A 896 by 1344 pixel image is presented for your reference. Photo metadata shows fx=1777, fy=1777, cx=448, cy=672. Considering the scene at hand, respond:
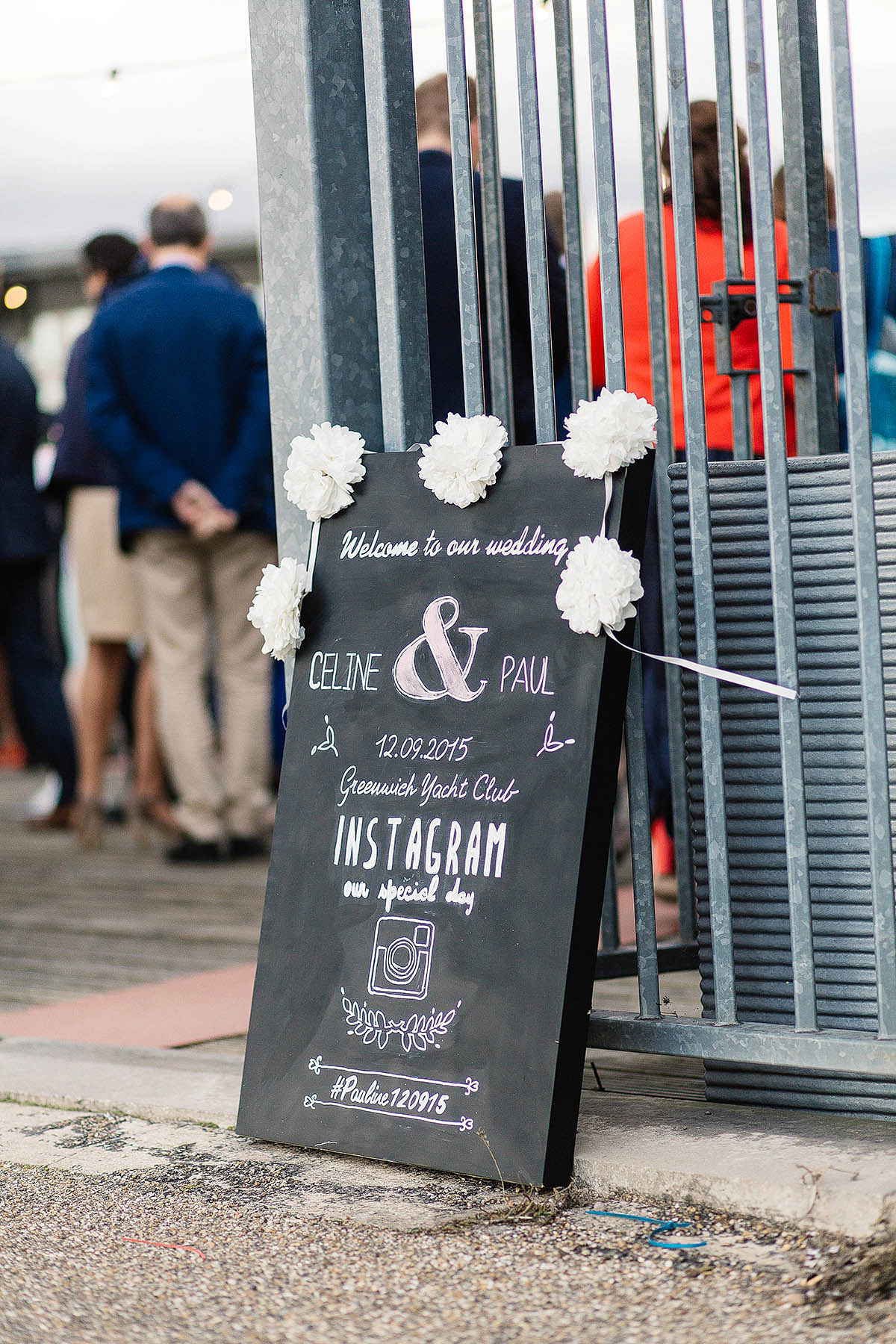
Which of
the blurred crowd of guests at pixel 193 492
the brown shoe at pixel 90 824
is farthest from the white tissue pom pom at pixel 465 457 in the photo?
the brown shoe at pixel 90 824

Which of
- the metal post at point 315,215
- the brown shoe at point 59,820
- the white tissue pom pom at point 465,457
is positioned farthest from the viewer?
the brown shoe at point 59,820

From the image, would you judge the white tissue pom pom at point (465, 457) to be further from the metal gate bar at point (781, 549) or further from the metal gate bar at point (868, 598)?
the metal gate bar at point (868, 598)

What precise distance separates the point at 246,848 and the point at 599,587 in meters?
3.93

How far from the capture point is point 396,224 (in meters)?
2.76

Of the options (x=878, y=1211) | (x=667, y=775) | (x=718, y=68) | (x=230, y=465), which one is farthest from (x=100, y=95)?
(x=878, y=1211)

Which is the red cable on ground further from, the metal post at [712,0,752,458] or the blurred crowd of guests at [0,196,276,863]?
the blurred crowd of guests at [0,196,276,863]

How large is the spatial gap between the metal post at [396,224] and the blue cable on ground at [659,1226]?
118 cm

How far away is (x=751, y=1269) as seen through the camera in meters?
2.02

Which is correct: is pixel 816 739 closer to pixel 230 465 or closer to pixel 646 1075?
pixel 646 1075

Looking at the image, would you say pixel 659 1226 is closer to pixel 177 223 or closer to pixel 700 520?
pixel 700 520

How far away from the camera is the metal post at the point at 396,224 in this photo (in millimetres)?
2729

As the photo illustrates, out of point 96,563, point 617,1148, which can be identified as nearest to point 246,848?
point 96,563

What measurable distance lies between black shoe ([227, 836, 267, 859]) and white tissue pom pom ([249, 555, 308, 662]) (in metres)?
3.41

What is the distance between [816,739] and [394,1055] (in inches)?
28.3
